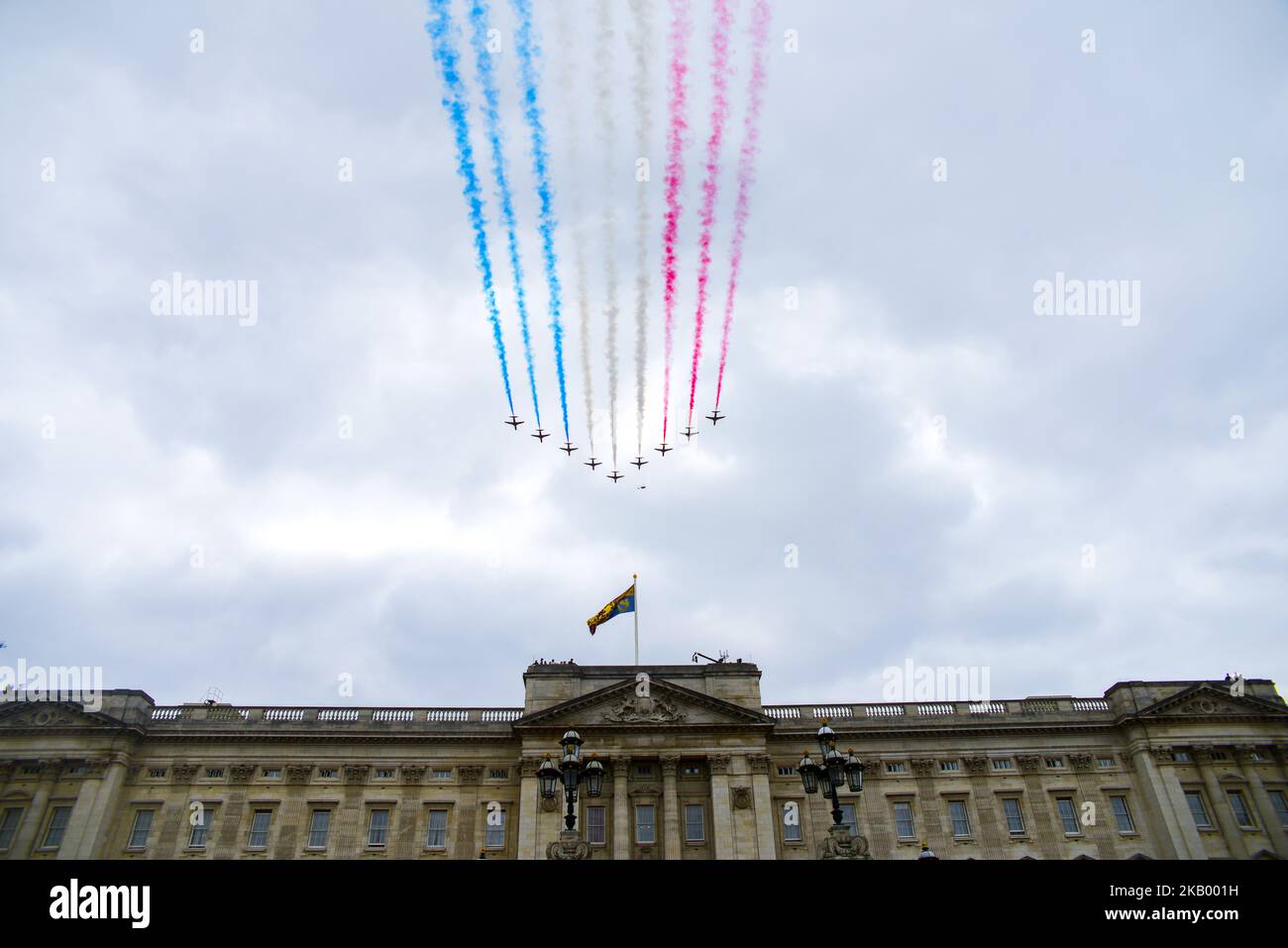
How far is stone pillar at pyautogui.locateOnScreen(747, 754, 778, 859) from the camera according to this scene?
1711 inches

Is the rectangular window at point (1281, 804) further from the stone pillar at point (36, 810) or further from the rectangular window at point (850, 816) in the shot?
the stone pillar at point (36, 810)

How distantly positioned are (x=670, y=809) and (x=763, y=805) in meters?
4.98

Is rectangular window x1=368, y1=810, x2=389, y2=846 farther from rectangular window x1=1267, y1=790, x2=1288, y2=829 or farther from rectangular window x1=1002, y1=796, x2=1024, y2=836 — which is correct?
rectangular window x1=1267, y1=790, x2=1288, y2=829

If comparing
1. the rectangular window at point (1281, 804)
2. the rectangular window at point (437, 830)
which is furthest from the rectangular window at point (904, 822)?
the rectangular window at point (437, 830)

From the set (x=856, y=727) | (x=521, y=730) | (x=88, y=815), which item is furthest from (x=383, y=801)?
(x=856, y=727)

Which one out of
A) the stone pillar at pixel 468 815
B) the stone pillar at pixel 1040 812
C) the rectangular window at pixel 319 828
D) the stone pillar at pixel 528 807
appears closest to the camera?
the stone pillar at pixel 528 807

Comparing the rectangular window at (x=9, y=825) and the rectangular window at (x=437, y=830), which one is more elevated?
the rectangular window at (x=9, y=825)

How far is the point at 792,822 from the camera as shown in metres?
45.5

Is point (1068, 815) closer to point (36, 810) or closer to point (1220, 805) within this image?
point (1220, 805)

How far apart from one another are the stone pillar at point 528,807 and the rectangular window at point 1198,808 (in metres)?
35.3

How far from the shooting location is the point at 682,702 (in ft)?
156

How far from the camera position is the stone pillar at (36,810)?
42.2m

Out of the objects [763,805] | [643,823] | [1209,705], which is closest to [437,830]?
[643,823]

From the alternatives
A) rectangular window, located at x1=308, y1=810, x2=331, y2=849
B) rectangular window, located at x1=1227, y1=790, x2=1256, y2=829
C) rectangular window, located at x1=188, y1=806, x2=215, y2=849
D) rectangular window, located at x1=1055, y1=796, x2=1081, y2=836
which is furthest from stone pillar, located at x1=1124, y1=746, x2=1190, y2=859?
rectangular window, located at x1=188, y1=806, x2=215, y2=849
